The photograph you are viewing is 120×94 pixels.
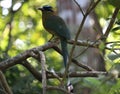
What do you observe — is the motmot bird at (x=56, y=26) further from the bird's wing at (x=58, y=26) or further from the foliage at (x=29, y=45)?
the foliage at (x=29, y=45)

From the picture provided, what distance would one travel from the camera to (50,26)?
338 cm

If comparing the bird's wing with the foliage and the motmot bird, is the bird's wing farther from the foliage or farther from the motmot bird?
the foliage

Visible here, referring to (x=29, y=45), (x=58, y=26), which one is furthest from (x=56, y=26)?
(x=29, y=45)

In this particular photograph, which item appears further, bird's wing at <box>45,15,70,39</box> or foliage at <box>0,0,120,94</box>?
bird's wing at <box>45,15,70,39</box>

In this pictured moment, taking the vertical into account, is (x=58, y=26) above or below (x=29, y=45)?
above

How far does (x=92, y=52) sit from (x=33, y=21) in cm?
112

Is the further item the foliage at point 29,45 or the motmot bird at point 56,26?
the motmot bird at point 56,26

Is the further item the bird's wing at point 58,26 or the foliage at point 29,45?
the bird's wing at point 58,26

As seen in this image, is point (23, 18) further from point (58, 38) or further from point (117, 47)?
point (117, 47)

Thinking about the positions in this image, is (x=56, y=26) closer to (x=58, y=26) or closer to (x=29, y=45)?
(x=58, y=26)

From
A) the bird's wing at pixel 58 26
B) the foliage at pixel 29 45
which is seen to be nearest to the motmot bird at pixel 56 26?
the bird's wing at pixel 58 26

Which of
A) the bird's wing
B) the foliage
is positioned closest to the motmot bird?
the bird's wing

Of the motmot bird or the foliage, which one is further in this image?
the motmot bird

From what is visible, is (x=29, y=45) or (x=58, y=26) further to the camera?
(x=29, y=45)
